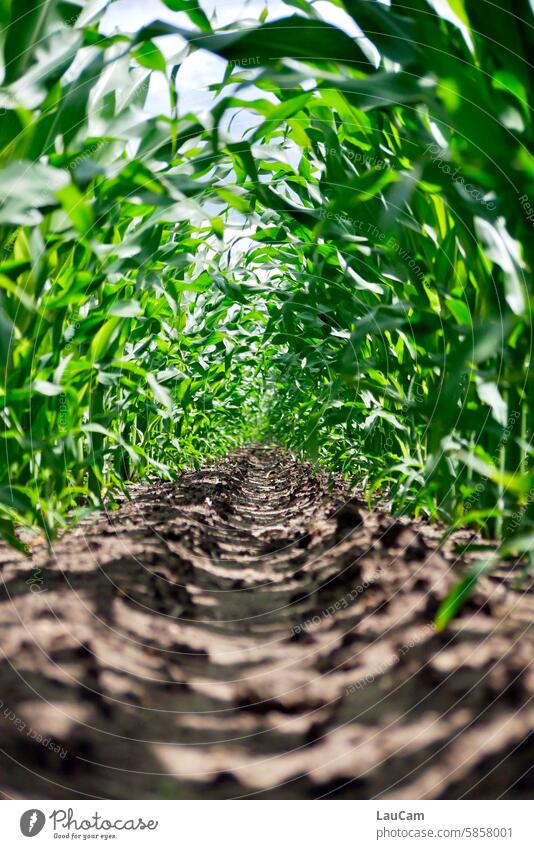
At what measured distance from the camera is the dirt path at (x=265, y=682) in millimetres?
620

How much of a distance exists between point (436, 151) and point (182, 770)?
1086mm

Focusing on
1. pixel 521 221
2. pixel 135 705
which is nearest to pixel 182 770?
pixel 135 705

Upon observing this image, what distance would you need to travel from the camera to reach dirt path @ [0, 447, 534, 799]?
0.62 metres

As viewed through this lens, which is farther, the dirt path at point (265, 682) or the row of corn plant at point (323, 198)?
the row of corn plant at point (323, 198)

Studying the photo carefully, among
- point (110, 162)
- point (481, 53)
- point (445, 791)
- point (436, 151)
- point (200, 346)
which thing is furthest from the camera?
point (200, 346)

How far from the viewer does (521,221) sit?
37.2 inches

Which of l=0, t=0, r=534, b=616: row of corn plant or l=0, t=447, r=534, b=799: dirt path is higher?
l=0, t=0, r=534, b=616: row of corn plant

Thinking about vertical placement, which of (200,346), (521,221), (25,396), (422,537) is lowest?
(200,346)

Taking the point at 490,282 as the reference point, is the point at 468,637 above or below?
below

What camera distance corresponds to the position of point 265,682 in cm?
86

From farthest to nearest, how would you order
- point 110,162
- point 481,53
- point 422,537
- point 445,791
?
point 110,162 < point 422,537 < point 481,53 < point 445,791

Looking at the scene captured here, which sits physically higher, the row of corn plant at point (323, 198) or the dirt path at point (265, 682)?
the row of corn plant at point (323, 198)

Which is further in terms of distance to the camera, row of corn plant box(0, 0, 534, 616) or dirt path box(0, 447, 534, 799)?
row of corn plant box(0, 0, 534, 616)

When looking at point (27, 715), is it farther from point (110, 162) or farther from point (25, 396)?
point (110, 162)
